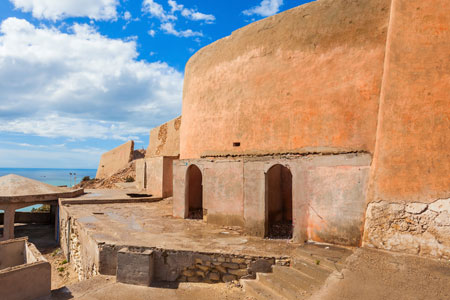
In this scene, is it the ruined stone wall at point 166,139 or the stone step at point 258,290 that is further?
the ruined stone wall at point 166,139

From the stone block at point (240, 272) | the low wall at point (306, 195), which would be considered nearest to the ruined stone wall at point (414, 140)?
the low wall at point (306, 195)

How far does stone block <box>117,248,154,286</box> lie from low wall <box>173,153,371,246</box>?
2.92m

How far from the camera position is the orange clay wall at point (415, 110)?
5523 millimetres

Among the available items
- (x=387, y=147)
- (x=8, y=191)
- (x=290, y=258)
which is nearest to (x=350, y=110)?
(x=387, y=147)

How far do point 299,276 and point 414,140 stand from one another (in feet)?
11.4

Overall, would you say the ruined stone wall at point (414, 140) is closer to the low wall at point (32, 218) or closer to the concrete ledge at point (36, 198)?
the concrete ledge at point (36, 198)

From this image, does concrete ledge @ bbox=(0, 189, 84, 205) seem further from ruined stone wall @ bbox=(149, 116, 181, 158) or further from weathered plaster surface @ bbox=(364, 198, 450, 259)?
weathered plaster surface @ bbox=(364, 198, 450, 259)

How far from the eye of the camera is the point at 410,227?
558 cm

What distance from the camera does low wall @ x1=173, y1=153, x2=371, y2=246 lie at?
648 centimetres

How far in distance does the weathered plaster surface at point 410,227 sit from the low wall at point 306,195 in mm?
370

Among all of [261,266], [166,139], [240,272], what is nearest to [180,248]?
[240,272]

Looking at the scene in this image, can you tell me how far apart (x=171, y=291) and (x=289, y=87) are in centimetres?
613

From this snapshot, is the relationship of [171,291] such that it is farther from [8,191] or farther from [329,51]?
[8,191]

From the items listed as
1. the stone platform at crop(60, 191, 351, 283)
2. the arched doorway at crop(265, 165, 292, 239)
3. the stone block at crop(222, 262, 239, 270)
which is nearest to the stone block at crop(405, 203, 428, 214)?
the stone platform at crop(60, 191, 351, 283)
